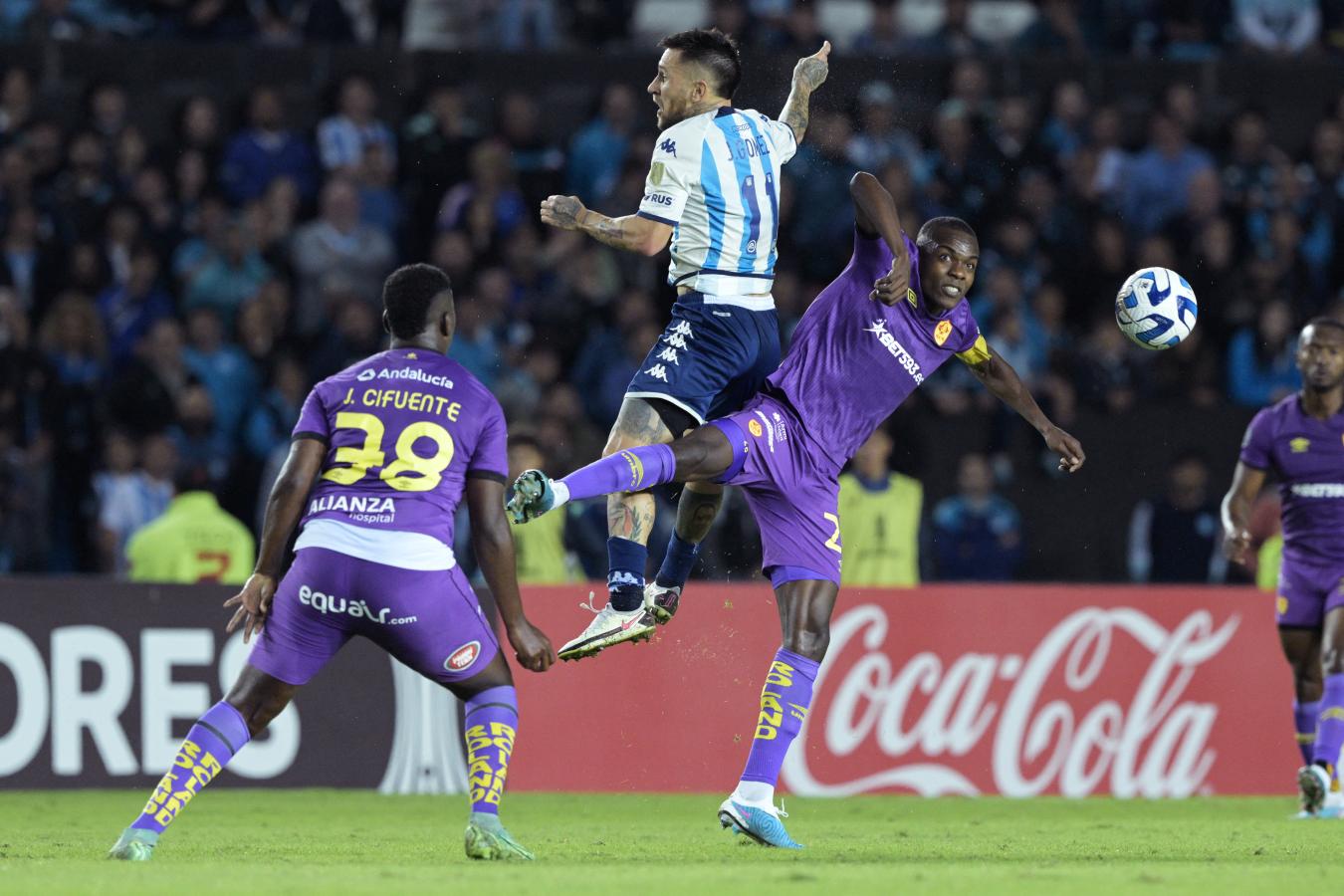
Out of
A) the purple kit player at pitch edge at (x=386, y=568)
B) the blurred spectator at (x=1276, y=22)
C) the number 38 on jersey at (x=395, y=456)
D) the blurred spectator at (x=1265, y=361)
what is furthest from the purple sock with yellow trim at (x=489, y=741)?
the blurred spectator at (x=1276, y=22)

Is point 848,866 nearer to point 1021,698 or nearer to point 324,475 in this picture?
point 324,475

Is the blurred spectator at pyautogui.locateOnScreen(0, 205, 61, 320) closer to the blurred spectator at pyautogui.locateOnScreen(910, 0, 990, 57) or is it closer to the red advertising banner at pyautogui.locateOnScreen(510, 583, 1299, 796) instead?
the red advertising banner at pyautogui.locateOnScreen(510, 583, 1299, 796)

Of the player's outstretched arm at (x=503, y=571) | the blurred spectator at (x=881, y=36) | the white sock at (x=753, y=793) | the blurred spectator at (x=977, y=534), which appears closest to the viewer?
the player's outstretched arm at (x=503, y=571)

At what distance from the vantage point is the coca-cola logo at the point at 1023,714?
45.2ft

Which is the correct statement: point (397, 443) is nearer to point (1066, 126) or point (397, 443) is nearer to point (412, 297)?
point (412, 297)

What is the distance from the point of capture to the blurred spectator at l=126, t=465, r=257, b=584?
13859mm

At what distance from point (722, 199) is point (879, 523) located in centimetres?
553

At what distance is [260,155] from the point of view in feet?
54.1

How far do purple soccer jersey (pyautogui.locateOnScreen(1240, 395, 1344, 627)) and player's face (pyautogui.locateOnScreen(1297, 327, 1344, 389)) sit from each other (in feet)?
0.75

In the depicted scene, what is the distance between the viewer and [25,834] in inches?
395

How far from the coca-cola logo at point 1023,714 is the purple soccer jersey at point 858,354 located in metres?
4.57

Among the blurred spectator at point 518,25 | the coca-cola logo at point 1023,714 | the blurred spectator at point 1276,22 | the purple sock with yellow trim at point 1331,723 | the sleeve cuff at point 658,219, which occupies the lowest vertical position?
the coca-cola logo at point 1023,714

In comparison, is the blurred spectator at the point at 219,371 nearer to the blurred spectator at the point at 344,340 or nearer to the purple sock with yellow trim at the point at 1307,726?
the blurred spectator at the point at 344,340

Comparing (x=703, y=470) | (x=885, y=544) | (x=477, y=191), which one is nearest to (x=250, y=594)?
(x=703, y=470)
